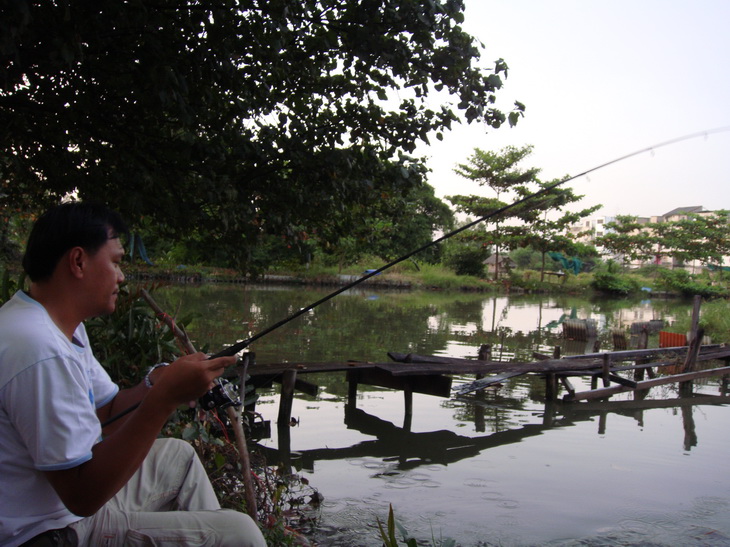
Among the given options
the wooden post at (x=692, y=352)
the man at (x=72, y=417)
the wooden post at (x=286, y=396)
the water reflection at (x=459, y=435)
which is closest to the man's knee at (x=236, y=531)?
the man at (x=72, y=417)

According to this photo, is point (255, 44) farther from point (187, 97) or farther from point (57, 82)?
point (57, 82)

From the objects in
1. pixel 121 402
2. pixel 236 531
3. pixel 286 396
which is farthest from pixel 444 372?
pixel 236 531

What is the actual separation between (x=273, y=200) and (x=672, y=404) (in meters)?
7.68

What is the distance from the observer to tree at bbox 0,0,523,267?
412 centimetres

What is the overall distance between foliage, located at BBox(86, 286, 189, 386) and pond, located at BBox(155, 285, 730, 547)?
647 millimetres

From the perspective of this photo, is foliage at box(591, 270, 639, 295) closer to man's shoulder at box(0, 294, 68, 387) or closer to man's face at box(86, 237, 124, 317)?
man's face at box(86, 237, 124, 317)

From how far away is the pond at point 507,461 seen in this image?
492cm

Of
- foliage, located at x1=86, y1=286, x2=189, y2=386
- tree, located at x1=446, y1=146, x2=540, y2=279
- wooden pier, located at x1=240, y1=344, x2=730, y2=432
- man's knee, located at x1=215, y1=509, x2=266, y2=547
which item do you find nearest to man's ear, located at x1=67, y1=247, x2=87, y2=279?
man's knee, located at x1=215, y1=509, x2=266, y2=547

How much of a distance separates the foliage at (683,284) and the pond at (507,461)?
2978cm

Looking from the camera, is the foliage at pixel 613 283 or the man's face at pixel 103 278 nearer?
the man's face at pixel 103 278

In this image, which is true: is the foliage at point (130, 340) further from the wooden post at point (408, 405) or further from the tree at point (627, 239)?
the tree at point (627, 239)

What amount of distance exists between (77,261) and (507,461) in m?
5.76

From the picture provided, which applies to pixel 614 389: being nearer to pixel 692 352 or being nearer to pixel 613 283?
pixel 692 352

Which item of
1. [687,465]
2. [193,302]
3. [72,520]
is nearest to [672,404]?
[687,465]
